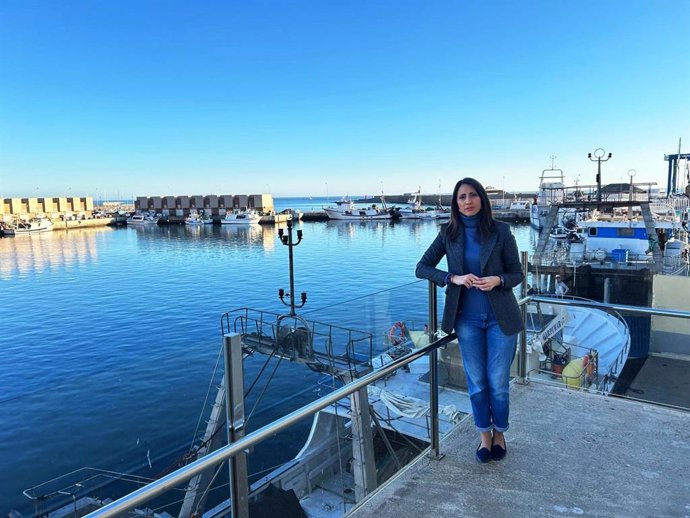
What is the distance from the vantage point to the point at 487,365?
3066 millimetres

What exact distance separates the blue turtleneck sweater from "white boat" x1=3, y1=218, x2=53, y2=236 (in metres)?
87.9

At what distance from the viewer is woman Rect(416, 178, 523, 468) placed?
290 centimetres

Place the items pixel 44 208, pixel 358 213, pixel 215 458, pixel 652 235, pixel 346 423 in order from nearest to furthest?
pixel 215 458, pixel 346 423, pixel 652 235, pixel 358 213, pixel 44 208

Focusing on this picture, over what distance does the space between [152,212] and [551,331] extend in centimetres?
11254

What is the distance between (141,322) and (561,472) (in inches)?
853

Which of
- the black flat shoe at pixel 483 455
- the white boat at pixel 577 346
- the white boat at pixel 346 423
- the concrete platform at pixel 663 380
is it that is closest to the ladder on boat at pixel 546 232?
the white boat at pixel 577 346

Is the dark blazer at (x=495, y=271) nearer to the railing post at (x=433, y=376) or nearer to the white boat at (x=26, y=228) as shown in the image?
the railing post at (x=433, y=376)

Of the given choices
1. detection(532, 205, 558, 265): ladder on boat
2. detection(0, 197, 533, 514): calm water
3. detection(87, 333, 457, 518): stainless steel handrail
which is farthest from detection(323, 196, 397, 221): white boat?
detection(87, 333, 457, 518): stainless steel handrail

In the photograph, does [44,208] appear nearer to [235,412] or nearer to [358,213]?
[358,213]

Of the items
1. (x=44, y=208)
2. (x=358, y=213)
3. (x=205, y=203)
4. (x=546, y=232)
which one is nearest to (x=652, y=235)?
(x=546, y=232)

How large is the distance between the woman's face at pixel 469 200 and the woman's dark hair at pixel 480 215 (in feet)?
0.05

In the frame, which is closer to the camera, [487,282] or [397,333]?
[487,282]

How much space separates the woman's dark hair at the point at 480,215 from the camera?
2934 millimetres

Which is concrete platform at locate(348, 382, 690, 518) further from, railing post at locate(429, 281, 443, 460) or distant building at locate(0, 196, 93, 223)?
distant building at locate(0, 196, 93, 223)
